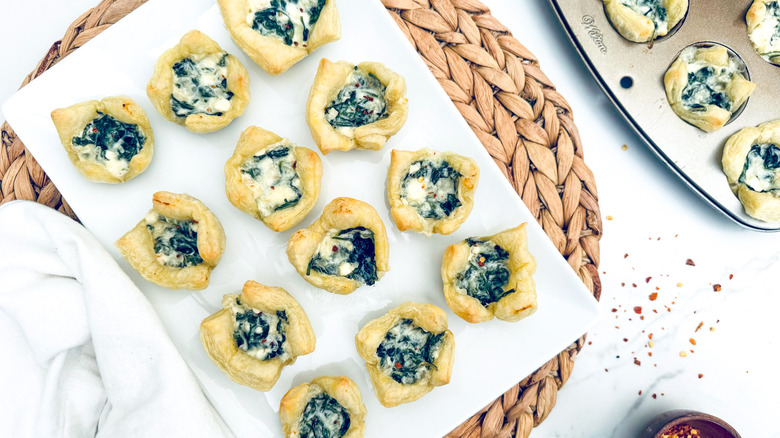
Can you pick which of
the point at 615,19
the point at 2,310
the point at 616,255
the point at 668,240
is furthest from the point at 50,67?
the point at 668,240

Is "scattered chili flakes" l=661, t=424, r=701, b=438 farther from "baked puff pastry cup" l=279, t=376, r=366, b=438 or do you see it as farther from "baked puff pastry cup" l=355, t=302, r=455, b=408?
"baked puff pastry cup" l=279, t=376, r=366, b=438

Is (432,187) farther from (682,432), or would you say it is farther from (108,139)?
(682,432)

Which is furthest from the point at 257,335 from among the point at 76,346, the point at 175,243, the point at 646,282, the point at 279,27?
the point at 646,282

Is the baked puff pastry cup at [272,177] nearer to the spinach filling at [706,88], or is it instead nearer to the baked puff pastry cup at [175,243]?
the baked puff pastry cup at [175,243]

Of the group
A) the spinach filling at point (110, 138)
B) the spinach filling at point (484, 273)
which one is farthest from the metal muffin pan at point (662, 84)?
the spinach filling at point (110, 138)

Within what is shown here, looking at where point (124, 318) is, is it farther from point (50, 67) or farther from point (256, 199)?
point (50, 67)

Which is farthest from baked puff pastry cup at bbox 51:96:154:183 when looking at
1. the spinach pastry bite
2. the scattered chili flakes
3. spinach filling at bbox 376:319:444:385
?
the spinach pastry bite

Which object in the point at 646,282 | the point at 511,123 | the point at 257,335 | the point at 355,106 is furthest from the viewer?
the point at 646,282

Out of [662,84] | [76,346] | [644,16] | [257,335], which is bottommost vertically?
[662,84]
